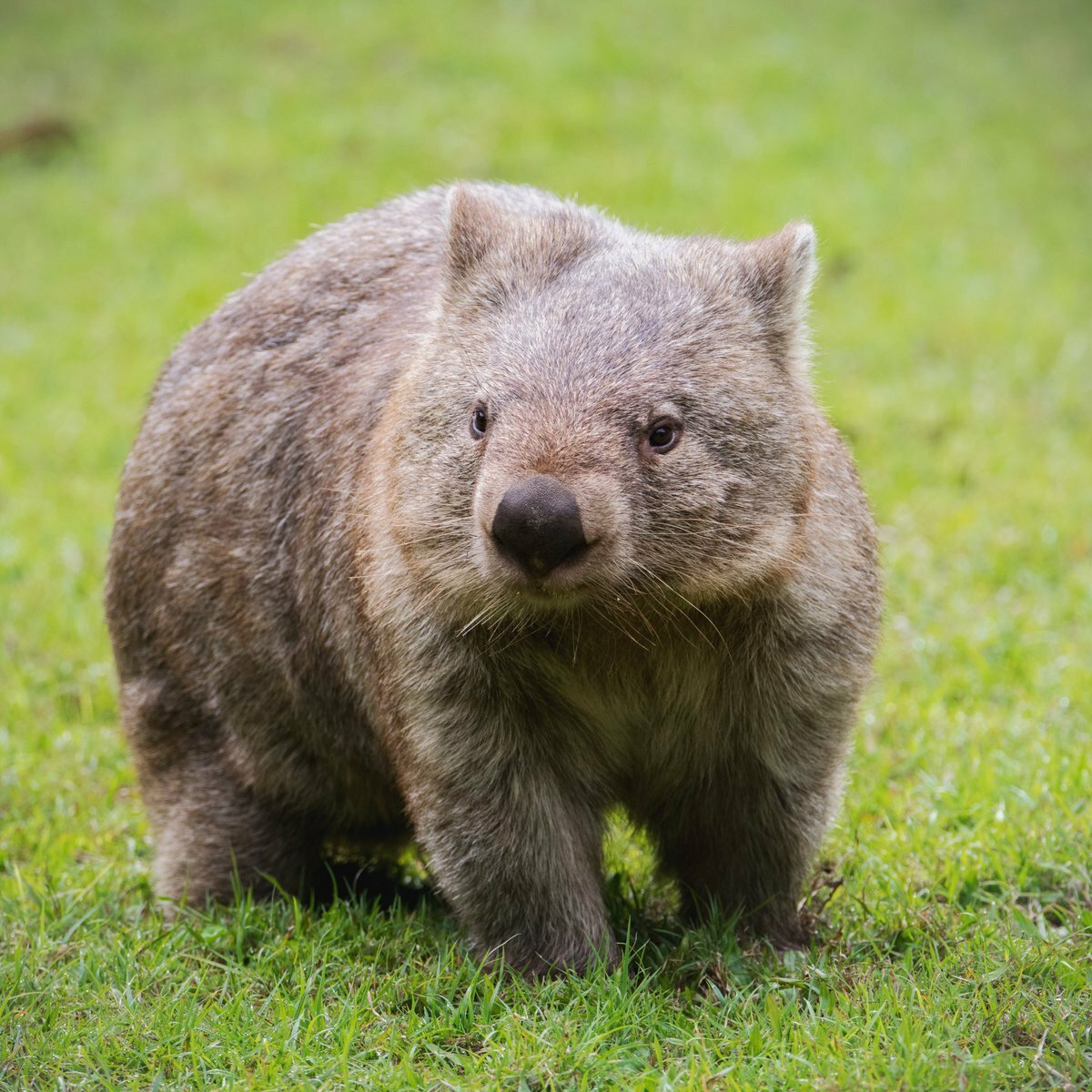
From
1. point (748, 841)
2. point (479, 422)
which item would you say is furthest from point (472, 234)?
point (748, 841)

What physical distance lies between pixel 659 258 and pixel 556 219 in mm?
327

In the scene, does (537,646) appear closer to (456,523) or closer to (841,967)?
(456,523)

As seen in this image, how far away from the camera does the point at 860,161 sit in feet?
44.4

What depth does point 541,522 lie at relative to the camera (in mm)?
3293

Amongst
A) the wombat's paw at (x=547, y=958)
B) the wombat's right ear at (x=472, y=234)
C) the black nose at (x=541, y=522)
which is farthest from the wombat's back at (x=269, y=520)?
the black nose at (x=541, y=522)

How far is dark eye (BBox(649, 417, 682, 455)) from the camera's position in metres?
3.63

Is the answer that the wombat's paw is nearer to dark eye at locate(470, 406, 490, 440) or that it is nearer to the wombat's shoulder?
dark eye at locate(470, 406, 490, 440)

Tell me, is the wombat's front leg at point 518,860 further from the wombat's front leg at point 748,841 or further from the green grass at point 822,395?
the wombat's front leg at point 748,841

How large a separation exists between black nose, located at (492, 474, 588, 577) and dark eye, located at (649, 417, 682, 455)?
0.38 m

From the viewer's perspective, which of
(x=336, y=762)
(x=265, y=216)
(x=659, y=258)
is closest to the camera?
(x=659, y=258)

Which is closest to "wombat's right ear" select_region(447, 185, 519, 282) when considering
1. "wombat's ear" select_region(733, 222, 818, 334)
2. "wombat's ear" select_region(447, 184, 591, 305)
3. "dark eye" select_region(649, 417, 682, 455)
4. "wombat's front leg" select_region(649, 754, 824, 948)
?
"wombat's ear" select_region(447, 184, 591, 305)

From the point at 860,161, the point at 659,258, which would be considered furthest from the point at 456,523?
the point at 860,161

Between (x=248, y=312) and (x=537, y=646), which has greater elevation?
(x=248, y=312)

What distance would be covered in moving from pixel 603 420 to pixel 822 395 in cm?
299
